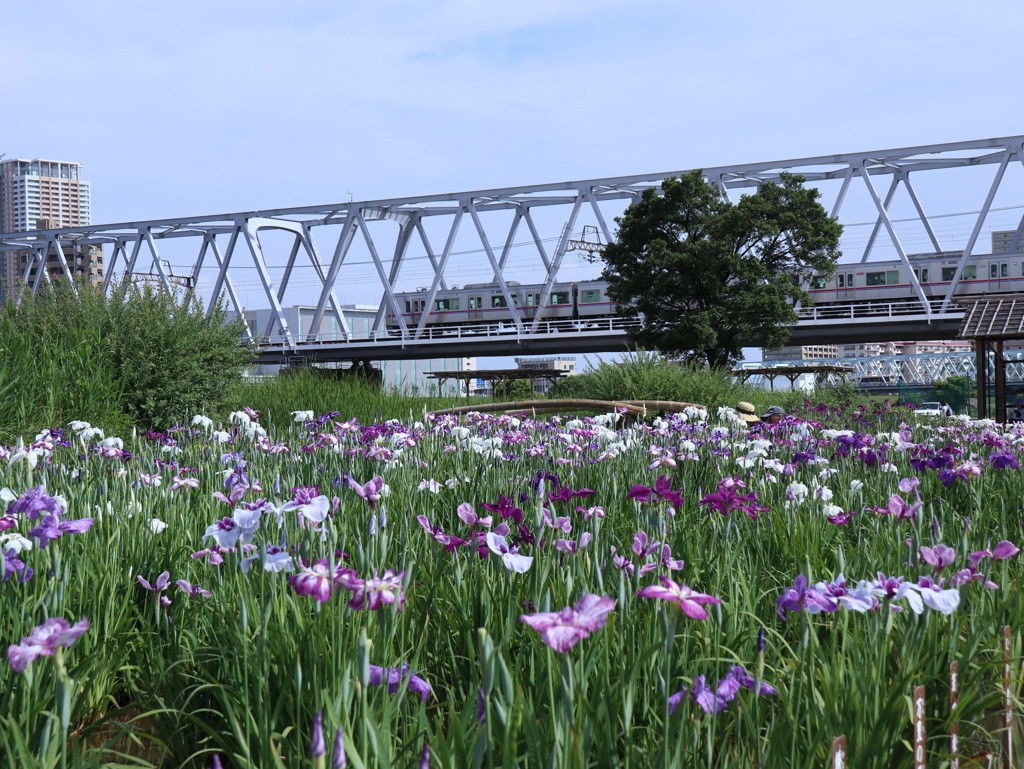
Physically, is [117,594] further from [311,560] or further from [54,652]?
[54,652]

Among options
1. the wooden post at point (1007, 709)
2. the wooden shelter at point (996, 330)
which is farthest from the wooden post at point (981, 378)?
the wooden post at point (1007, 709)

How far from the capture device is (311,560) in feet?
5.83

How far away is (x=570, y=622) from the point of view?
3.21 feet

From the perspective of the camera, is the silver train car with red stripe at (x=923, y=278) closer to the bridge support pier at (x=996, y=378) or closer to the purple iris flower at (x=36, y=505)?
the bridge support pier at (x=996, y=378)

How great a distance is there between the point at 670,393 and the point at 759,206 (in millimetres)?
11830

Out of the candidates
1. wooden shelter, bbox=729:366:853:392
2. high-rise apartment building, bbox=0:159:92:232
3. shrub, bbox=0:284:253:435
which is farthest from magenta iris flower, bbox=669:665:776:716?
high-rise apartment building, bbox=0:159:92:232

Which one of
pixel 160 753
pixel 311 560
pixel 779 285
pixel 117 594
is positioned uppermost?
pixel 779 285

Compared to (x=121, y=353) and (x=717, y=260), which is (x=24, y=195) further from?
(x=121, y=353)

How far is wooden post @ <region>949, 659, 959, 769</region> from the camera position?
1.46 meters

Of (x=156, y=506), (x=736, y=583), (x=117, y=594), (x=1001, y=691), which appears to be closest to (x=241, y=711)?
(x=117, y=594)

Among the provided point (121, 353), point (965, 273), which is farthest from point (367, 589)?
point (965, 273)

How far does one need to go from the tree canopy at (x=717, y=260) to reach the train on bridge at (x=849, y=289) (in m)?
5.17

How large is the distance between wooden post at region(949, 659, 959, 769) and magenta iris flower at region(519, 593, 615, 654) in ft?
2.89

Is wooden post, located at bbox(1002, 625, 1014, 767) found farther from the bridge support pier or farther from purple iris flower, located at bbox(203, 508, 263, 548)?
the bridge support pier
